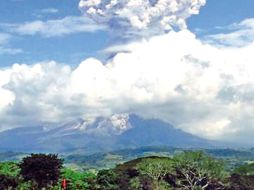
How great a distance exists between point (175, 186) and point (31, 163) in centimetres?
3976

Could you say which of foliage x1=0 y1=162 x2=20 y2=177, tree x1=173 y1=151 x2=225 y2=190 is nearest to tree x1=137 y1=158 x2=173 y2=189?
tree x1=173 y1=151 x2=225 y2=190

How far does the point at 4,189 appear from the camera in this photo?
3127 inches

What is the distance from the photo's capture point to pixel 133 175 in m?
108

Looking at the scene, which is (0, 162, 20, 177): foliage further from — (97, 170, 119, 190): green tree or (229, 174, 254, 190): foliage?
(229, 174, 254, 190): foliage

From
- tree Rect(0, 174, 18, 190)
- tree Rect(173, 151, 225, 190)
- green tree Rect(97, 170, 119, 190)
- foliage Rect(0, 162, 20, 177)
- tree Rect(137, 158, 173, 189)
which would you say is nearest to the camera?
tree Rect(0, 174, 18, 190)

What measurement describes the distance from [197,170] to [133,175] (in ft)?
44.0

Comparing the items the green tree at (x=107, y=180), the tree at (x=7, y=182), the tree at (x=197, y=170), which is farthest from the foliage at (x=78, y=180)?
the tree at (x=197, y=170)

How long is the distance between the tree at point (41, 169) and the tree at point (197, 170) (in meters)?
36.3

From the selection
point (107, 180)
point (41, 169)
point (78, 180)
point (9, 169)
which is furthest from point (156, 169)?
point (41, 169)

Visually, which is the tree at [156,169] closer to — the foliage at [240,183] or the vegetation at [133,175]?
the vegetation at [133,175]

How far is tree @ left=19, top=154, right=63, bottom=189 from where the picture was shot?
7861cm

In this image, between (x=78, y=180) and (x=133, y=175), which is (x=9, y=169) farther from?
(x=133, y=175)

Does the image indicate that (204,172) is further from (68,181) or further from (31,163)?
(31,163)

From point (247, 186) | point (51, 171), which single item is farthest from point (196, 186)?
point (51, 171)
